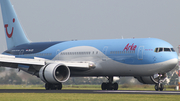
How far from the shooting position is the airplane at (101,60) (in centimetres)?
3341

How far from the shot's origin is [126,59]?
3450 centimetres

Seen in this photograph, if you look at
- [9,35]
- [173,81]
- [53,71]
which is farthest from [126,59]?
[173,81]

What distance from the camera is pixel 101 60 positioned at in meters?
36.6

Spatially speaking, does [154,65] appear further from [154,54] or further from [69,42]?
[69,42]

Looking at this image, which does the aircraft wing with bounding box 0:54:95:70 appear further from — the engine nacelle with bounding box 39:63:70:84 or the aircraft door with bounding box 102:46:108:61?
the aircraft door with bounding box 102:46:108:61

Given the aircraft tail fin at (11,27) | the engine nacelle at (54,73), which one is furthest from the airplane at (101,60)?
the aircraft tail fin at (11,27)

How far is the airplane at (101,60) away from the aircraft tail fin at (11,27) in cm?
383

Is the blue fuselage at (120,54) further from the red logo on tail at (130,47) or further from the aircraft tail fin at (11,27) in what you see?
the aircraft tail fin at (11,27)

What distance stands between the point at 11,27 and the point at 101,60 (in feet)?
52.6

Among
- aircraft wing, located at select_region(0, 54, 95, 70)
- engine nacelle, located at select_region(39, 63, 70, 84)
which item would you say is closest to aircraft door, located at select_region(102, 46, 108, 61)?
aircraft wing, located at select_region(0, 54, 95, 70)

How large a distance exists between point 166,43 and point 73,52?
33.4 ft

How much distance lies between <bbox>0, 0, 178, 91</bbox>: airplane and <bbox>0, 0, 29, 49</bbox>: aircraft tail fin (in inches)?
151

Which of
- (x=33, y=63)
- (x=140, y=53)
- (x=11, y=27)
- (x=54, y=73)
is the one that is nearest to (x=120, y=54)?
(x=140, y=53)

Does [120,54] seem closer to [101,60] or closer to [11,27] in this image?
[101,60]
